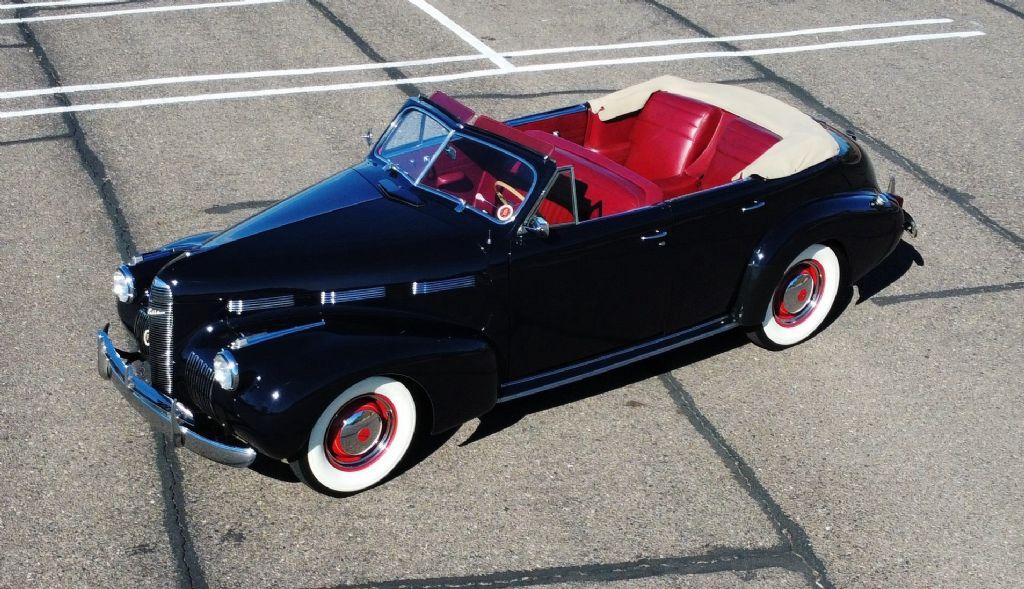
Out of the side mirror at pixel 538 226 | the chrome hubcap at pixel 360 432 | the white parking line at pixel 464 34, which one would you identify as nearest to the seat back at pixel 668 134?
the side mirror at pixel 538 226

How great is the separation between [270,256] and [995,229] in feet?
18.7

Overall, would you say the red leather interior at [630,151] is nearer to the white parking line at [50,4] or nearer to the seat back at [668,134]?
the seat back at [668,134]

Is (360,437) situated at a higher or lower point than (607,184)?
lower

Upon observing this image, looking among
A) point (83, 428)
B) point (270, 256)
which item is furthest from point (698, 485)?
point (83, 428)

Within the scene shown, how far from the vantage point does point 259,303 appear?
5613 mm

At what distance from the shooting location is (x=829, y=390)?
265 inches

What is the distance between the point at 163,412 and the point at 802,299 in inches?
153

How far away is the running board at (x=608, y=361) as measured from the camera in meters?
6.13

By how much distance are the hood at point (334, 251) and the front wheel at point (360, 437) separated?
57 centimetres

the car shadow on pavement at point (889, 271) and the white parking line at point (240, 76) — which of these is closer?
the car shadow on pavement at point (889, 271)

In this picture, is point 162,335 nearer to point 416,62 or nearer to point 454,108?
point 454,108

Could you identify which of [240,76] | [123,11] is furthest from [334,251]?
[123,11]

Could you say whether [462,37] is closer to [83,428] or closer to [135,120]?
[135,120]

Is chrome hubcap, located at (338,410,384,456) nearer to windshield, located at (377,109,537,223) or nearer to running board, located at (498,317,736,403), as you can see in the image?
running board, located at (498,317,736,403)
